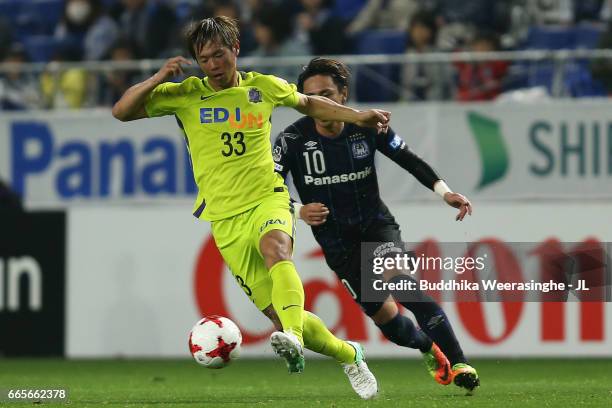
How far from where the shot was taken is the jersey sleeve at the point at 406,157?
28.1ft

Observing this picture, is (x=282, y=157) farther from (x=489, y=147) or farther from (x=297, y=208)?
(x=489, y=147)

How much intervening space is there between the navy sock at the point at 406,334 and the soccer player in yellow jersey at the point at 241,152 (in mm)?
606

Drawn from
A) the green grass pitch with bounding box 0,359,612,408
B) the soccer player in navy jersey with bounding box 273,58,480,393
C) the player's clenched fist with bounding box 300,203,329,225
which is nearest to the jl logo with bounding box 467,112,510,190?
the green grass pitch with bounding box 0,359,612,408

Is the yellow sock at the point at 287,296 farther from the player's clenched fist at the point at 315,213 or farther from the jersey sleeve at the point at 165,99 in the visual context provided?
the jersey sleeve at the point at 165,99

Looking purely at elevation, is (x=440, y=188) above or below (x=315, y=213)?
above

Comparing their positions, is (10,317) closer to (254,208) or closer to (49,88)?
(49,88)

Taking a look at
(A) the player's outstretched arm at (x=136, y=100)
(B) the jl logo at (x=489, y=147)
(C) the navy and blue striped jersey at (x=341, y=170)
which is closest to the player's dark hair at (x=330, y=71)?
(C) the navy and blue striped jersey at (x=341, y=170)

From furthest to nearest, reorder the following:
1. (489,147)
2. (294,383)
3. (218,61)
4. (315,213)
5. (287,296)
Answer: (489,147)
(294,383)
(315,213)
(218,61)
(287,296)

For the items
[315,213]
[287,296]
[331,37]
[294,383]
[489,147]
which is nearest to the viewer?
[287,296]

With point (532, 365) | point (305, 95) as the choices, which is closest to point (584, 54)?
point (532, 365)

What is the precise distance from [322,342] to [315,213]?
772 millimetres

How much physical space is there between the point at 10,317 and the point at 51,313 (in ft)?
1.26

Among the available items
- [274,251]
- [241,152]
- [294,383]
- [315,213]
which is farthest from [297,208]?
[294,383]

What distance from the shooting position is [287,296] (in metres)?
7.63
